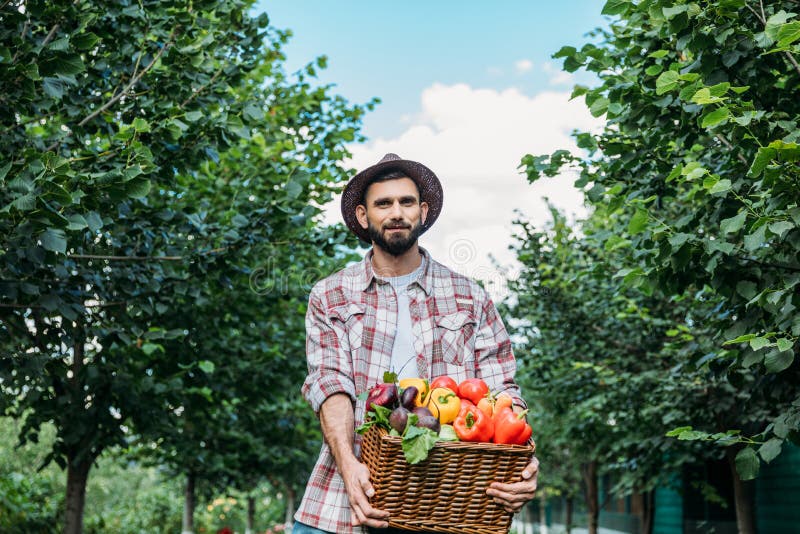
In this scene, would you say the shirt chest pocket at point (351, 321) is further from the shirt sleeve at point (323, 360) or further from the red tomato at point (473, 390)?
the red tomato at point (473, 390)

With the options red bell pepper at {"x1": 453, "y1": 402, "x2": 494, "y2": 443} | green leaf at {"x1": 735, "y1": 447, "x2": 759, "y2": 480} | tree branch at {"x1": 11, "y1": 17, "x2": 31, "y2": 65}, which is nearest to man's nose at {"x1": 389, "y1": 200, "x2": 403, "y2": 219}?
red bell pepper at {"x1": 453, "y1": 402, "x2": 494, "y2": 443}

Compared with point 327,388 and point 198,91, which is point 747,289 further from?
point 198,91

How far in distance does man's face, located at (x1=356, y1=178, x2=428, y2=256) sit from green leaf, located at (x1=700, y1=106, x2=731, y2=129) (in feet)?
4.40

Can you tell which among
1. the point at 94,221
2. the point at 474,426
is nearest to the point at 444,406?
the point at 474,426

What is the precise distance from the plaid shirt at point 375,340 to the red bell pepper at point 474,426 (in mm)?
399

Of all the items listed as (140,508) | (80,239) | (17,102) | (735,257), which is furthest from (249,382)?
(140,508)

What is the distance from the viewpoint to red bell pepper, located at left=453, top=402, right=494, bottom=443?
2590 mm

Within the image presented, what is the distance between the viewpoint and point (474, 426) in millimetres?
2586

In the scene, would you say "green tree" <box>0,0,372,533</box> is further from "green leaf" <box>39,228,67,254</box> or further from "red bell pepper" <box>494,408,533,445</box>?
"red bell pepper" <box>494,408,533,445</box>

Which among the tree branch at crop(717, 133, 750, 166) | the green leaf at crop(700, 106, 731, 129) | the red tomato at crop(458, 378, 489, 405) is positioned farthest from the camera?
the tree branch at crop(717, 133, 750, 166)

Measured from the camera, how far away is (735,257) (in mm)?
4262

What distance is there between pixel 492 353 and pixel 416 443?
33.5 inches

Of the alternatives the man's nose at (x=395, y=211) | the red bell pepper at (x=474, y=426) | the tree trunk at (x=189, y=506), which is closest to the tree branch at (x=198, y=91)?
the man's nose at (x=395, y=211)

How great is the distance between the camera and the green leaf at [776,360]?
144 inches
